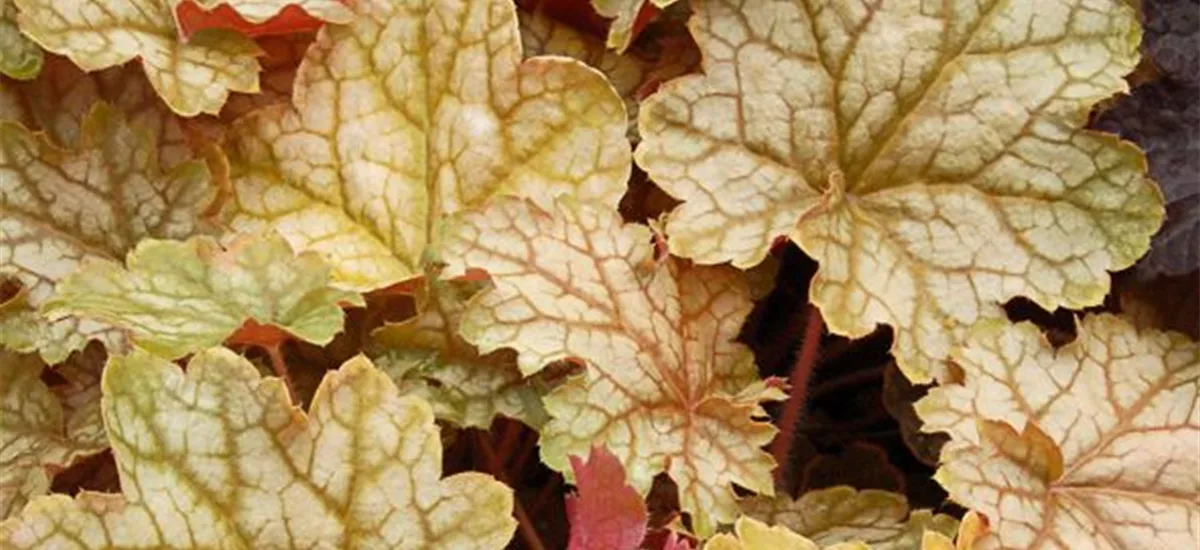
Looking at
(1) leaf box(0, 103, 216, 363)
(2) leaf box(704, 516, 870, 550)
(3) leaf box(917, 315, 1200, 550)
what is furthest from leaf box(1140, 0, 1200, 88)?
(1) leaf box(0, 103, 216, 363)

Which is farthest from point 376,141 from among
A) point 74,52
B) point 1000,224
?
point 1000,224

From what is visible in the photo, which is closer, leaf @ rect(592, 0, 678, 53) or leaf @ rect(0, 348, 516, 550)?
leaf @ rect(0, 348, 516, 550)

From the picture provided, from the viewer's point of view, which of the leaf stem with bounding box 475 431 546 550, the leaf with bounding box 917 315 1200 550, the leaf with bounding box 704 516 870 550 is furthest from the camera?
the leaf stem with bounding box 475 431 546 550

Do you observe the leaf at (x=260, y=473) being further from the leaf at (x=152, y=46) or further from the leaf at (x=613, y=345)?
the leaf at (x=152, y=46)

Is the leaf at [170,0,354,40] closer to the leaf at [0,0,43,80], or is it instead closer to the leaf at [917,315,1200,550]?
the leaf at [0,0,43,80]

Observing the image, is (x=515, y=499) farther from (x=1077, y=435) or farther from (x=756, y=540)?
(x=1077, y=435)

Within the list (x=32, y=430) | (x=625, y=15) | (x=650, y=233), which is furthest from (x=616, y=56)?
(x=32, y=430)

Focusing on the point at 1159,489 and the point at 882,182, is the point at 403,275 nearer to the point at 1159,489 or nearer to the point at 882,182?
the point at 882,182

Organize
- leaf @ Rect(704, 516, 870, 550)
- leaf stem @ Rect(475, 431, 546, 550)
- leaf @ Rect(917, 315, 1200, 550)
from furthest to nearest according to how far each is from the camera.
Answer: leaf stem @ Rect(475, 431, 546, 550) < leaf @ Rect(917, 315, 1200, 550) < leaf @ Rect(704, 516, 870, 550)
